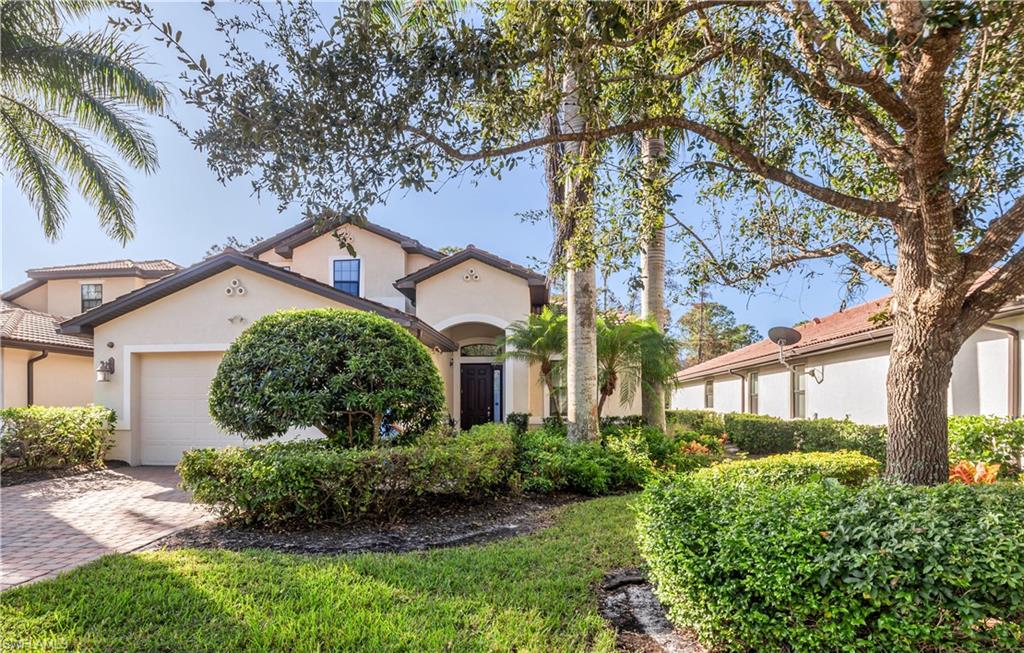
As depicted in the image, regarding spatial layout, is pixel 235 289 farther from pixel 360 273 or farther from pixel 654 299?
pixel 654 299

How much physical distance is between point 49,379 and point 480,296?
1260 cm

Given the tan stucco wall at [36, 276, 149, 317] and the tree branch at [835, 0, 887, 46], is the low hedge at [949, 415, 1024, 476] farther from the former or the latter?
the tan stucco wall at [36, 276, 149, 317]

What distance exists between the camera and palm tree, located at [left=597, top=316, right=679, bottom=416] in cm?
1122

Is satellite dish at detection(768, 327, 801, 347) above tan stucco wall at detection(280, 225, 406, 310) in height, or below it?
below

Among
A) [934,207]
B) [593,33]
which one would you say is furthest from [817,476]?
[593,33]

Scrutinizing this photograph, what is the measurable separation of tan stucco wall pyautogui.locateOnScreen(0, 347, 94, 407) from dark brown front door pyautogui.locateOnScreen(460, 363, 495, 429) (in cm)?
1162

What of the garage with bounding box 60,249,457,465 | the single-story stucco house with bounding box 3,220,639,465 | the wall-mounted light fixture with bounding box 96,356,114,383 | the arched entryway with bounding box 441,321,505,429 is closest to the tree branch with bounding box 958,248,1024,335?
the single-story stucco house with bounding box 3,220,639,465

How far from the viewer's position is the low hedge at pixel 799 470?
17.8 feet

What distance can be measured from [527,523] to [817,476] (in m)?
3.39

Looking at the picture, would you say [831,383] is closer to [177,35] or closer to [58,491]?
[177,35]

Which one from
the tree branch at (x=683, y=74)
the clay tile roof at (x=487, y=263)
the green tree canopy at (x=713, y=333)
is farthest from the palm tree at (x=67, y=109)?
the green tree canopy at (x=713, y=333)

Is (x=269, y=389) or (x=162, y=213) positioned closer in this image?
(x=269, y=389)

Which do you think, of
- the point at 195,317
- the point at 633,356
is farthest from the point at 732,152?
the point at 195,317

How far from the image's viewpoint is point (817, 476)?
218 inches
